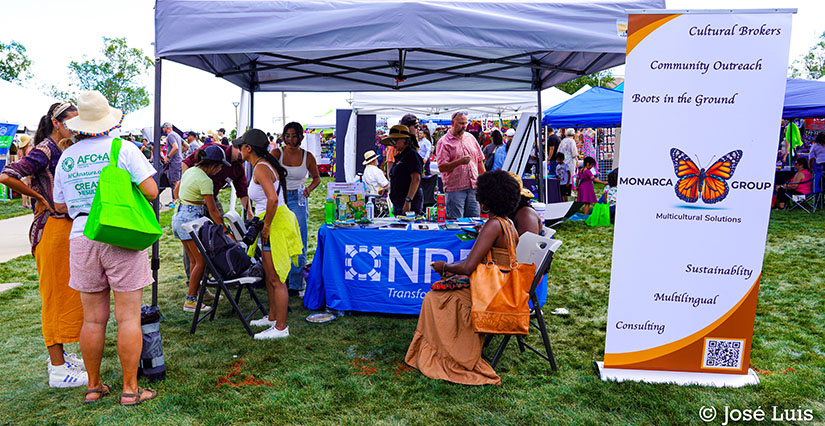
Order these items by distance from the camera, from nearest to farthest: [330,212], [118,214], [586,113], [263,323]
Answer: [118,214] < [263,323] < [330,212] < [586,113]

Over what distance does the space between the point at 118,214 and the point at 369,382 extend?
67.5 inches

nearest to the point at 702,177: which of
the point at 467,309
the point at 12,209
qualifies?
the point at 467,309

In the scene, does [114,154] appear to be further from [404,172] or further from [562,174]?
[562,174]

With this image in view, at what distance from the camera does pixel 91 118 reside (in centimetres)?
277

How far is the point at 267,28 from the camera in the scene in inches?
148

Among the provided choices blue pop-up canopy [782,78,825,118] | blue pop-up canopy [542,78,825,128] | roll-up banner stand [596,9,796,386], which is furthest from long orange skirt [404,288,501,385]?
blue pop-up canopy [782,78,825,118]

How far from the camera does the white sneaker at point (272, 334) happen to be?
13.1ft

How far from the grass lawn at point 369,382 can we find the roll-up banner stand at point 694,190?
258 mm

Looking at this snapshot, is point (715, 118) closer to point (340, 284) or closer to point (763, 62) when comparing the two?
point (763, 62)

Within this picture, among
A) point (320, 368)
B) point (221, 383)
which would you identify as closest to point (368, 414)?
point (320, 368)

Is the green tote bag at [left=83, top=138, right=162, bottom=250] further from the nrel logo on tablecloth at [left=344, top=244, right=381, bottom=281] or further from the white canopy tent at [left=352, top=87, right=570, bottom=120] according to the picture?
the white canopy tent at [left=352, top=87, right=570, bottom=120]

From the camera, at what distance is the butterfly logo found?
299 cm

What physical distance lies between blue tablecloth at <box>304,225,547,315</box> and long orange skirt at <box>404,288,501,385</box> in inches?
36.4

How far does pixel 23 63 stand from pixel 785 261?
49524 mm
